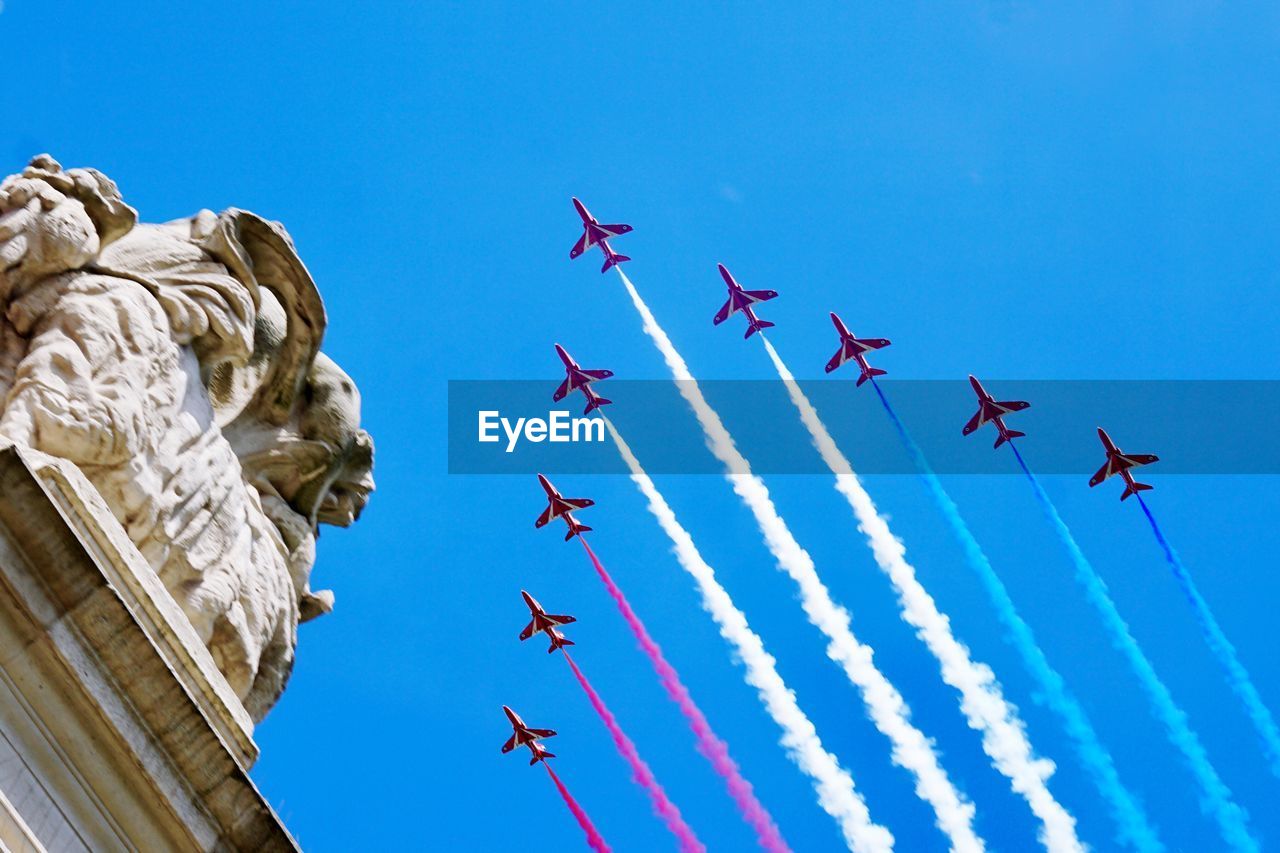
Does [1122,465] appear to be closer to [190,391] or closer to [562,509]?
[562,509]

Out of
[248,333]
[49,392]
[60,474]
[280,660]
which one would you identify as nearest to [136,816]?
[60,474]

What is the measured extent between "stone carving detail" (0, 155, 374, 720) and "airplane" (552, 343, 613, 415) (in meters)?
76.2

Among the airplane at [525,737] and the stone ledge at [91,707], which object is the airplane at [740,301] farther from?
the stone ledge at [91,707]

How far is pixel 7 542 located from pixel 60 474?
3.88 ft

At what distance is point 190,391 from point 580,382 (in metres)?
80.4

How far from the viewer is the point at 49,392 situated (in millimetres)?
Answer: 15109

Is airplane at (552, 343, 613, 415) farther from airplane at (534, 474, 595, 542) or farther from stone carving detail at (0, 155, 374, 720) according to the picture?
stone carving detail at (0, 155, 374, 720)

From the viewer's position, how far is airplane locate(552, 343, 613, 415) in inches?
3848

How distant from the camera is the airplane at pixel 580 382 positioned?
9775 cm

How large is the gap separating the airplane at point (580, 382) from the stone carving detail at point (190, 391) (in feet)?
250

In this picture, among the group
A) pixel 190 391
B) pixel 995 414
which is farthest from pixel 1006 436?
pixel 190 391

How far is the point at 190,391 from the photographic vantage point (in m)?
17.6

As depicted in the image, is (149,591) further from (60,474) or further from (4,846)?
(4,846)

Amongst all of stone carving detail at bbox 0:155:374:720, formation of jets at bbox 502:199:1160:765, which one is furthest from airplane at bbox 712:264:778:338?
stone carving detail at bbox 0:155:374:720
